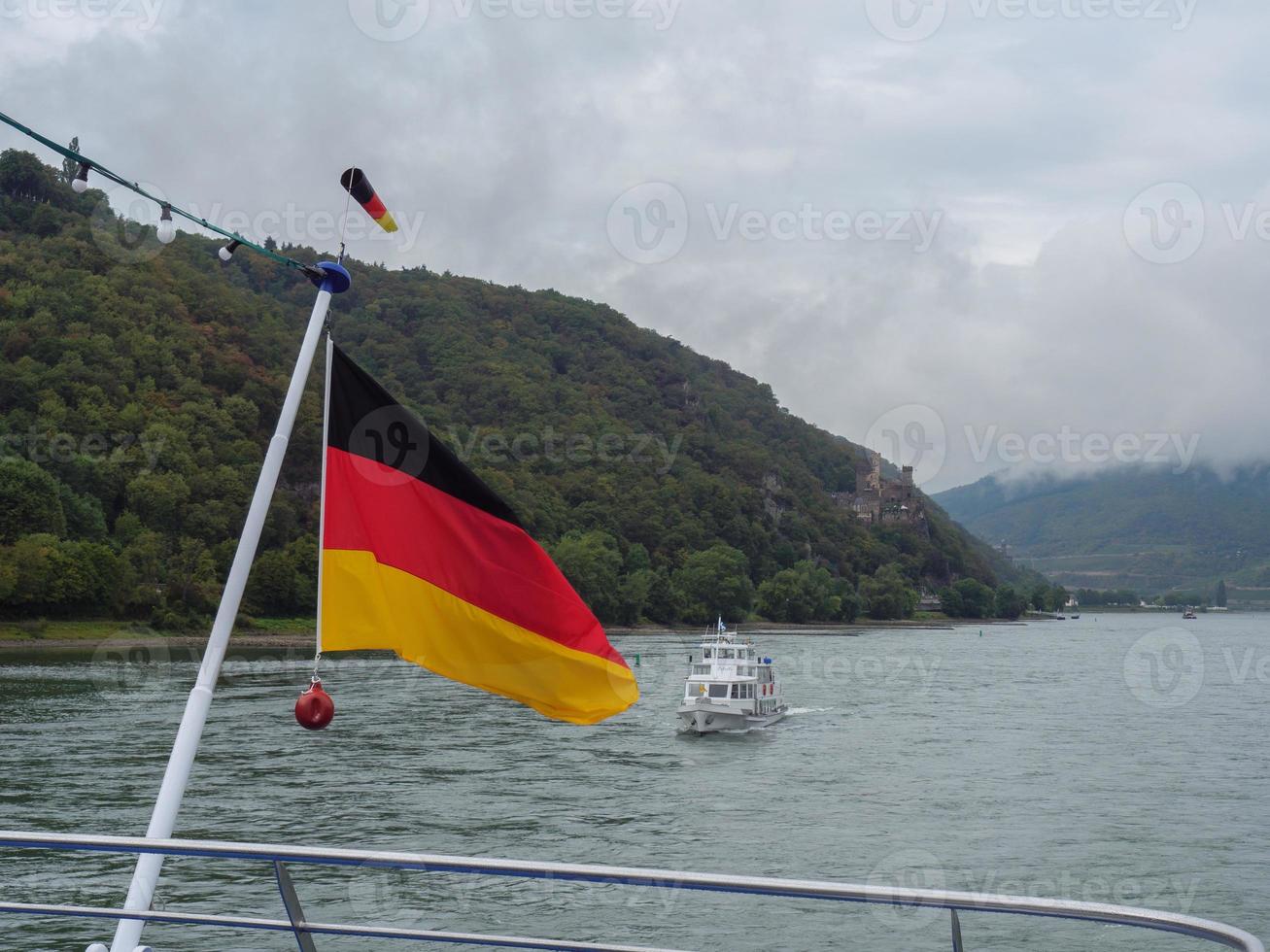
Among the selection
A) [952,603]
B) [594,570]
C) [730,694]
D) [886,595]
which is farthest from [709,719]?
[952,603]

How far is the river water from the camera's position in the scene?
21234 mm

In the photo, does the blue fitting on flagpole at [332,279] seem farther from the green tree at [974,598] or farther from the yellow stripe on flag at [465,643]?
the green tree at [974,598]

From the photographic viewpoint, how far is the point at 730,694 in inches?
1924

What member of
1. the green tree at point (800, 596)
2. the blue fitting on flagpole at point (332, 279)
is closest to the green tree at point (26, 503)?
the green tree at point (800, 596)

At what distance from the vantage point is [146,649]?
72.2m

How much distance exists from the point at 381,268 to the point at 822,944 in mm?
173245

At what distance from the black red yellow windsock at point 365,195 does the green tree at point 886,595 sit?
159m

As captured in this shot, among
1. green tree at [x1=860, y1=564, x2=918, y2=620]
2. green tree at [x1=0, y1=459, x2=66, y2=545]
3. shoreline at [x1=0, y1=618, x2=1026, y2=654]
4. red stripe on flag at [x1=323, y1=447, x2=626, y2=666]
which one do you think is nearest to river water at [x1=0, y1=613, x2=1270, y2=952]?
shoreline at [x1=0, y1=618, x2=1026, y2=654]

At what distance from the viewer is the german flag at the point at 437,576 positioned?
236 inches

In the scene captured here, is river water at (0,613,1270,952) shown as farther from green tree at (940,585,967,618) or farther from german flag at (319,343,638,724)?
green tree at (940,585,967,618)

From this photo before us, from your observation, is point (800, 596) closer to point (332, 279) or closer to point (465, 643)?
point (465, 643)

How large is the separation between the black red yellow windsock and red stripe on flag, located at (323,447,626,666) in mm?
1075

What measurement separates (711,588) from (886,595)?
1672 inches

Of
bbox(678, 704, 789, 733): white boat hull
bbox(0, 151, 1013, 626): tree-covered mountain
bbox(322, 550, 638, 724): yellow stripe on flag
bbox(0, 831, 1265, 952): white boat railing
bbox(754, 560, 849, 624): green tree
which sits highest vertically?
bbox(0, 151, 1013, 626): tree-covered mountain
